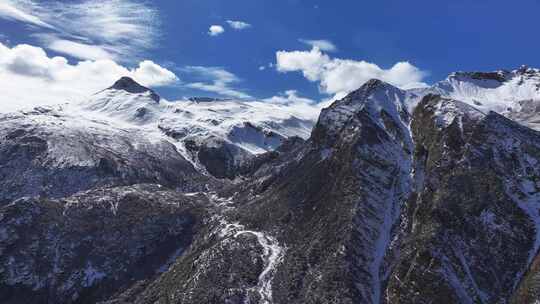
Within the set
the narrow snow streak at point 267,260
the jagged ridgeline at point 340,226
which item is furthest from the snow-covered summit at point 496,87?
the narrow snow streak at point 267,260

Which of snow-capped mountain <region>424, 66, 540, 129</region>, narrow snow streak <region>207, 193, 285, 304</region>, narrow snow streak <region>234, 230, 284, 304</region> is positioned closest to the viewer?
narrow snow streak <region>234, 230, 284, 304</region>

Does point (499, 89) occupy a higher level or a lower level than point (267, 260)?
higher

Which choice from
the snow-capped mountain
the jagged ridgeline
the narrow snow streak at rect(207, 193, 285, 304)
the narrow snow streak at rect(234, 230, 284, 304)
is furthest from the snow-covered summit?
the narrow snow streak at rect(234, 230, 284, 304)

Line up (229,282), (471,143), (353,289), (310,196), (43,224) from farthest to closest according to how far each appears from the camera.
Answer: (43,224) → (310,196) → (471,143) → (229,282) → (353,289)

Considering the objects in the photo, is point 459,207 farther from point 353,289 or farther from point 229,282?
→ point 229,282

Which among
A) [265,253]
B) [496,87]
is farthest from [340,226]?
[496,87]

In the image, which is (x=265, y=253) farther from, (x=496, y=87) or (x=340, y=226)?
(x=496, y=87)

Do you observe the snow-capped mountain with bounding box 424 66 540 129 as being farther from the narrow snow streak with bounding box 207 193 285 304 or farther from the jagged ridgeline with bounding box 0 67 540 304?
the narrow snow streak with bounding box 207 193 285 304

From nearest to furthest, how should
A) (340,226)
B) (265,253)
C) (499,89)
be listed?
(340,226), (265,253), (499,89)

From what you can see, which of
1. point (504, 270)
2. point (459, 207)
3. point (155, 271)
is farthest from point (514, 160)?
point (155, 271)
